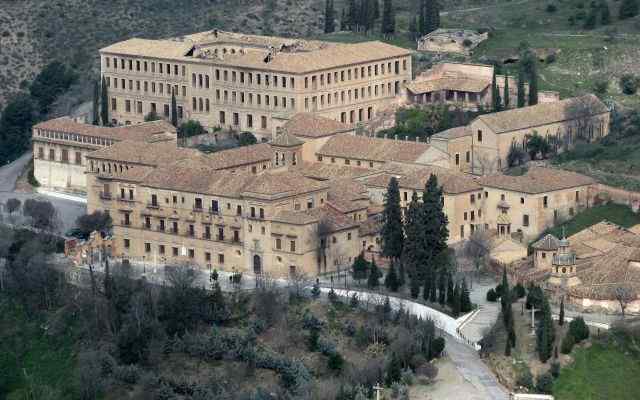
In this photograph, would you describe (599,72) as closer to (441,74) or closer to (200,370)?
(441,74)

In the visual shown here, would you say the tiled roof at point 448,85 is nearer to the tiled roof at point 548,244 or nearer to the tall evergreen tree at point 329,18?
the tall evergreen tree at point 329,18

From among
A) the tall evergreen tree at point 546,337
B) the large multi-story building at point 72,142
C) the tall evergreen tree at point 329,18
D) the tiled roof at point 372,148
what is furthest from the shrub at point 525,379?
the tall evergreen tree at point 329,18

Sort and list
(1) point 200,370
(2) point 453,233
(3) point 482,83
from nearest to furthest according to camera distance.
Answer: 1. (1) point 200,370
2. (2) point 453,233
3. (3) point 482,83

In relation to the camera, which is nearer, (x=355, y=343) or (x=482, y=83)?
(x=355, y=343)

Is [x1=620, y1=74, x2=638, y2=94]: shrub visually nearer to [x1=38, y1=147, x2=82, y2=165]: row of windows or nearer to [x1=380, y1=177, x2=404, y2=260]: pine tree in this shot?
[x1=380, y1=177, x2=404, y2=260]: pine tree

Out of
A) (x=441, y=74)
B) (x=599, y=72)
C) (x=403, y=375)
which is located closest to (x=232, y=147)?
(x=441, y=74)

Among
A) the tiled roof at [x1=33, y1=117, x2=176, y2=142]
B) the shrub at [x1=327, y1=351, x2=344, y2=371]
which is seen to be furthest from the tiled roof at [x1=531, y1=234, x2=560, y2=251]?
the tiled roof at [x1=33, y1=117, x2=176, y2=142]

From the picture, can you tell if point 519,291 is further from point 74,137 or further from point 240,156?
point 74,137
